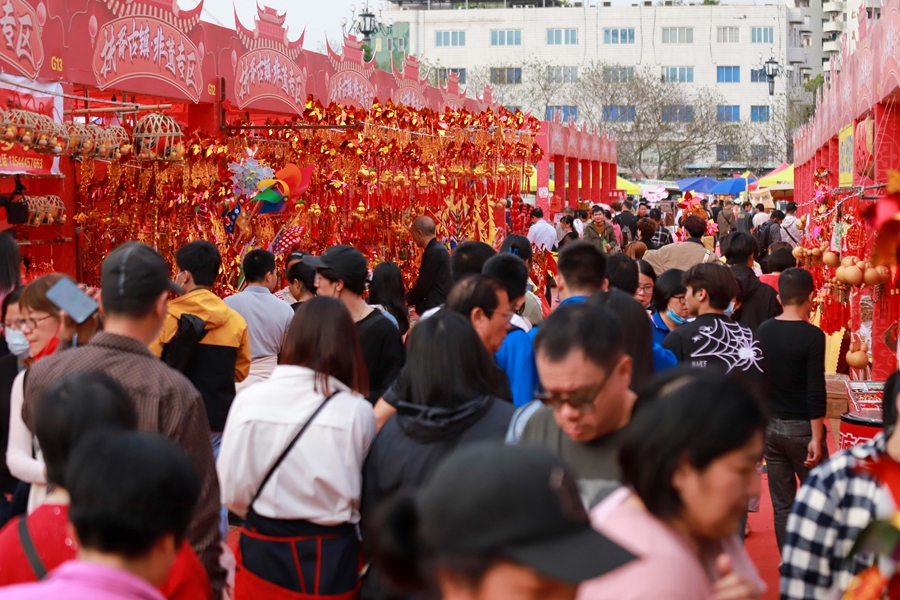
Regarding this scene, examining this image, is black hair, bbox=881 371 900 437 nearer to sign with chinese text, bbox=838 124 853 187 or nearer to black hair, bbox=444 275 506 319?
black hair, bbox=444 275 506 319

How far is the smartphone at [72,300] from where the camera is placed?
280cm

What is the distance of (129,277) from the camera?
2.66 meters

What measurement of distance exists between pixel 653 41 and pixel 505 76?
1009cm

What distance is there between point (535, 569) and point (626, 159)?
4906 centimetres

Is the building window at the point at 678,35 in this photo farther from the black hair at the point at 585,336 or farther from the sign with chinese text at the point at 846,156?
the black hair at the point at 585,336

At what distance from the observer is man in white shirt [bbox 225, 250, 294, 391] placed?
5.34m

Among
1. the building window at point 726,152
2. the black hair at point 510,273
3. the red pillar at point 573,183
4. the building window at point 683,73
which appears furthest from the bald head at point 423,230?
the building window at point 683,73

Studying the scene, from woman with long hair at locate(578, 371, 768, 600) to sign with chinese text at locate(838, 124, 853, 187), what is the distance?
7232 millimetres

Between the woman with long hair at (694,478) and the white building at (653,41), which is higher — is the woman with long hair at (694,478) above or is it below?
below

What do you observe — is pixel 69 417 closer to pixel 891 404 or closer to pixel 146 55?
pixel 891 404

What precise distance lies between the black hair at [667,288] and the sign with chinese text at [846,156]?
12.4ft

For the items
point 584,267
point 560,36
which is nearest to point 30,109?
point 584,267

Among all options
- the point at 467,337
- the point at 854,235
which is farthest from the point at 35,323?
the point at 854,235

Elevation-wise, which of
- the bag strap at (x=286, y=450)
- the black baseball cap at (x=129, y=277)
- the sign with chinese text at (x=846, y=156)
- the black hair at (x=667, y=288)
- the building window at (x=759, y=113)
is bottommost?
the bag strap at (x=286, y=450)
